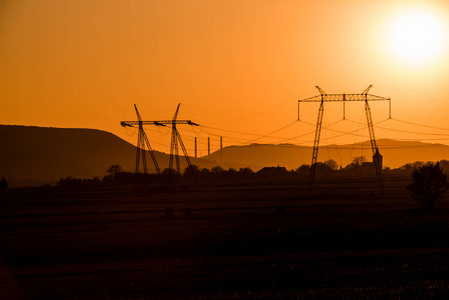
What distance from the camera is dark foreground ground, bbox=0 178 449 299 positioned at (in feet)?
106

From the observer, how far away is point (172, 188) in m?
138

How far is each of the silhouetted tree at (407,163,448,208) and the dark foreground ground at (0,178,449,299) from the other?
4.87m

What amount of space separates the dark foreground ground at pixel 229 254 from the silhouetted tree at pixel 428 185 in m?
4.87

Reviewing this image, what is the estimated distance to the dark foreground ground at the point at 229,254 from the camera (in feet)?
106

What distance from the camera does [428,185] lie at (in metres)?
85.2

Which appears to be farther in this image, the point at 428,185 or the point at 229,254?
the point at 428,185

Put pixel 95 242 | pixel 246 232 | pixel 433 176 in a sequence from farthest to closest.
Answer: pixel 433 176 → pixel 246 232 → pixel 95 242

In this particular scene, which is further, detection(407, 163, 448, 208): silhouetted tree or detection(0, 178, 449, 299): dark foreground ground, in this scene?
detection(407, 163, 448, 208): silhouetted tree

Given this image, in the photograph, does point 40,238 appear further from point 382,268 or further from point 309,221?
point 382,268

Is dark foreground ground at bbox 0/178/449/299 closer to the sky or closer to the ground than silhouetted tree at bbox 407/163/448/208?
closer to the ground

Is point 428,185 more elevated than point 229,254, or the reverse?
point 428,185

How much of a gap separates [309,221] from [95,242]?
21.6 metres

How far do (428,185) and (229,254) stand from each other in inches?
1831

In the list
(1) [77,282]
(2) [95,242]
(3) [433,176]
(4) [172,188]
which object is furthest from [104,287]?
(4) [172,188]
